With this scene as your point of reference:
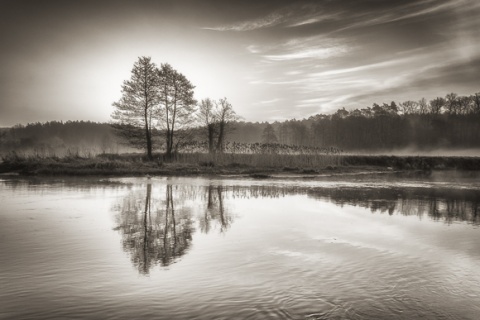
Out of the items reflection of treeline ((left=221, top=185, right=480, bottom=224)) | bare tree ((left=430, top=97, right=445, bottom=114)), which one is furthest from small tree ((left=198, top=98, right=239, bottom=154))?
bare tree ((left=430, top=97, right=445, bottom=114))

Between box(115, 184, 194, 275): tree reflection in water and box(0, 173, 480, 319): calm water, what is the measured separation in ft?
0.09

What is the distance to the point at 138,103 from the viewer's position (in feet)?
122

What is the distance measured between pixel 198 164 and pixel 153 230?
2349 cm

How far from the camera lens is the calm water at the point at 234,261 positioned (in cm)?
459

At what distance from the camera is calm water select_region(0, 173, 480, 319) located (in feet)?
15.1

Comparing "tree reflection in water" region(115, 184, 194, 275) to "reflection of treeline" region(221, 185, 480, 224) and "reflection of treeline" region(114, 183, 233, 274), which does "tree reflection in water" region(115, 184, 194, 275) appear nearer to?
"reflection of treeline" region(114, 183, 233, 274)

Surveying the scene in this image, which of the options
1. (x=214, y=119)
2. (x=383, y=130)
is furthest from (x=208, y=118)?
(x=383, y=130)

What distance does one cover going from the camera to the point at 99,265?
620 cm

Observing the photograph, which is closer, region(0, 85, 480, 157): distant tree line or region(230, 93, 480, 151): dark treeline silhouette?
region(0, 85, 480, 157): distant tree line

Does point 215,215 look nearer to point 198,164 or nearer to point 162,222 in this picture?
point 162,222

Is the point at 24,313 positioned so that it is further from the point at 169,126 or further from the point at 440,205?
the point at 169,126

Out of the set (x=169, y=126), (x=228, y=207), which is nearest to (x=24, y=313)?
(x=228, y=207)

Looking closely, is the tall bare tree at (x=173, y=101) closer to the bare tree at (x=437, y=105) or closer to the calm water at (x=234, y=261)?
the calm water at (x=234, y=261)

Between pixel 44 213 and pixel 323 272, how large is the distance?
8.49m
